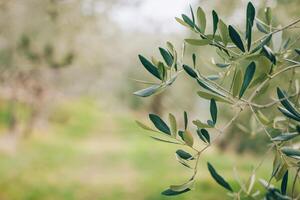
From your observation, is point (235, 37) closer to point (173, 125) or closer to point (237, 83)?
point (237, 83)

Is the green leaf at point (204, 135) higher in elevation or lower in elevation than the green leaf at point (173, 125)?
lower

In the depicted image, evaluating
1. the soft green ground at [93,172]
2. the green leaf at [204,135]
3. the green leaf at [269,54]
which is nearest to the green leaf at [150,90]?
the green leaf at [204,135]

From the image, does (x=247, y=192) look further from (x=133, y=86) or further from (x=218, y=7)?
(x=133, y=86)

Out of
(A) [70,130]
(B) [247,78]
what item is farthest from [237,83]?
(A) [70,130]

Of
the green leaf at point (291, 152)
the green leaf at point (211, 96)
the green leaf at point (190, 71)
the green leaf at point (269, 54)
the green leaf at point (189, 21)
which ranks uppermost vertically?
the green leaf at point (189, 21)

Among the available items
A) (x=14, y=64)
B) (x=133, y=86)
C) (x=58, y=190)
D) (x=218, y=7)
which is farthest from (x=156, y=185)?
(x=133, y=86)

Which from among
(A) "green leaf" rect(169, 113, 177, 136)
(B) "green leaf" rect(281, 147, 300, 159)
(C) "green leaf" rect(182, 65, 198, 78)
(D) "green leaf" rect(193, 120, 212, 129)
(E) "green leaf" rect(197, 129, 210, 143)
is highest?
(C) "green leaf" rect(182, 65, 198, 78)

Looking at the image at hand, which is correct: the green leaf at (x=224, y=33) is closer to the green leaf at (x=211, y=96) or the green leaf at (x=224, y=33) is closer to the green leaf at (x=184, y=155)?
the green leaf at (x=211, y=96)

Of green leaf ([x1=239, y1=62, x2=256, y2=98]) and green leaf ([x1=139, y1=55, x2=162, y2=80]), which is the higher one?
green leaf ([x1=139, y1=55, x2=162, y2=80])

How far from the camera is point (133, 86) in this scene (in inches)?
1286

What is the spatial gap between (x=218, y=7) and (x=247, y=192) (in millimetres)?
4614

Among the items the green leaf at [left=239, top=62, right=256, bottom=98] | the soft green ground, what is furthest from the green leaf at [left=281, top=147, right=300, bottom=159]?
the soft green ground

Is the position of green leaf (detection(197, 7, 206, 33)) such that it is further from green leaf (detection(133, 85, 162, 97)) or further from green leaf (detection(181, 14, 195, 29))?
green leaf (detection(133, 85, 162, 97))

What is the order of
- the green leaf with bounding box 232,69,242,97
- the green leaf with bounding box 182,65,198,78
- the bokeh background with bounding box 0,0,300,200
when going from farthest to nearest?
the bokeh background with bounding box 0,0,300,200
the green leaf with bounding box 232,69,242,97
the green leaf with bounding box 182,65,198,78
